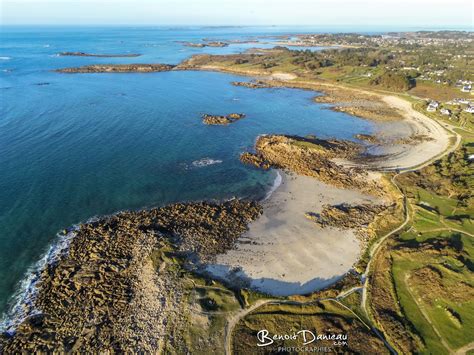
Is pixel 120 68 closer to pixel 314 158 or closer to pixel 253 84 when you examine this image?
pixel 253 84

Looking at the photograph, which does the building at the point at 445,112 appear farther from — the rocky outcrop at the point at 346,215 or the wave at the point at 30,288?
the wave at the point at 30,288

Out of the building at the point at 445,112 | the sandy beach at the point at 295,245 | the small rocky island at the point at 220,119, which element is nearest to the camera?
the sandy beach at the point at 295,245

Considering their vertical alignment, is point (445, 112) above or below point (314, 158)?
above

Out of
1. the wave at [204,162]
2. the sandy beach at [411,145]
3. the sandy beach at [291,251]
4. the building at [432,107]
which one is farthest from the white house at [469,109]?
the wave at [204,162]

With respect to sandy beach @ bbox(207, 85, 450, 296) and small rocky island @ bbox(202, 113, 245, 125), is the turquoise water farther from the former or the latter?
sandy beach @ bbox(207, 85, 450, 296)

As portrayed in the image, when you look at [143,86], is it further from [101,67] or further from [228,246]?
[228,246]

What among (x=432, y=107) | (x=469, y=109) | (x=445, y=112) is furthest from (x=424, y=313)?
(x=469, y=109)

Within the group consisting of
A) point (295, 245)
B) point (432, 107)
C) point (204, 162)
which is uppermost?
point (432, 107)
